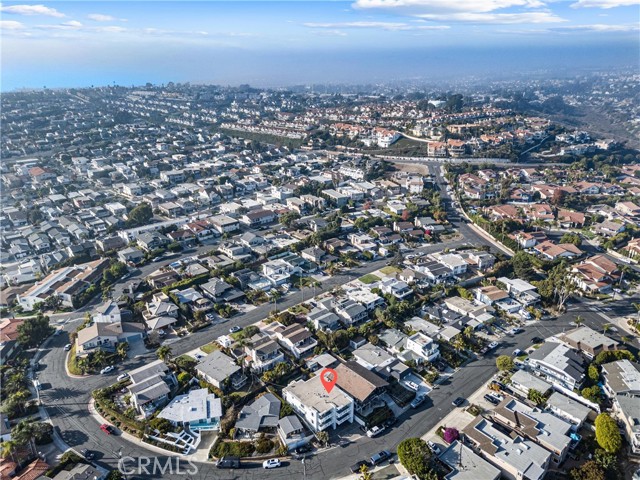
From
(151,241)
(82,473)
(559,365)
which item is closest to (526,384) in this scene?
(559,365)

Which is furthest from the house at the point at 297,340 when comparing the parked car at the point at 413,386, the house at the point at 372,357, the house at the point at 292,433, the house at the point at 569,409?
the house at the point at 569,409

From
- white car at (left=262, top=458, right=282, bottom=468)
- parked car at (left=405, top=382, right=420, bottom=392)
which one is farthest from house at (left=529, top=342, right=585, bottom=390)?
white car at (left=262, top=458, right=282, bottom=468)

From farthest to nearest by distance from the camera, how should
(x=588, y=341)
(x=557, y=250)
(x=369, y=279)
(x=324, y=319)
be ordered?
(x=557, y=250) → (x=369, y=279) → (x=324, y=319) → (x=588, y=341)

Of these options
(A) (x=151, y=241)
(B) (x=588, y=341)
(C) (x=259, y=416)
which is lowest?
(C) (x=259, y=416)

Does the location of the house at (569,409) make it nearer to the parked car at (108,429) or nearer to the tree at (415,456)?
the tree at (415,456)

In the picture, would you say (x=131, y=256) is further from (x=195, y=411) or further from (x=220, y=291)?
(x=195, y=411)

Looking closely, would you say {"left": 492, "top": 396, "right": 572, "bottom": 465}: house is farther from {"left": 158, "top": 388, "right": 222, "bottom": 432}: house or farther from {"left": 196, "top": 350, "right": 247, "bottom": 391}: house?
A: {"left": 158, "top": 388, "right": 222, "bottom": 432}: house

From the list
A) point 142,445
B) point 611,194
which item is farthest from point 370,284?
point 611,194
